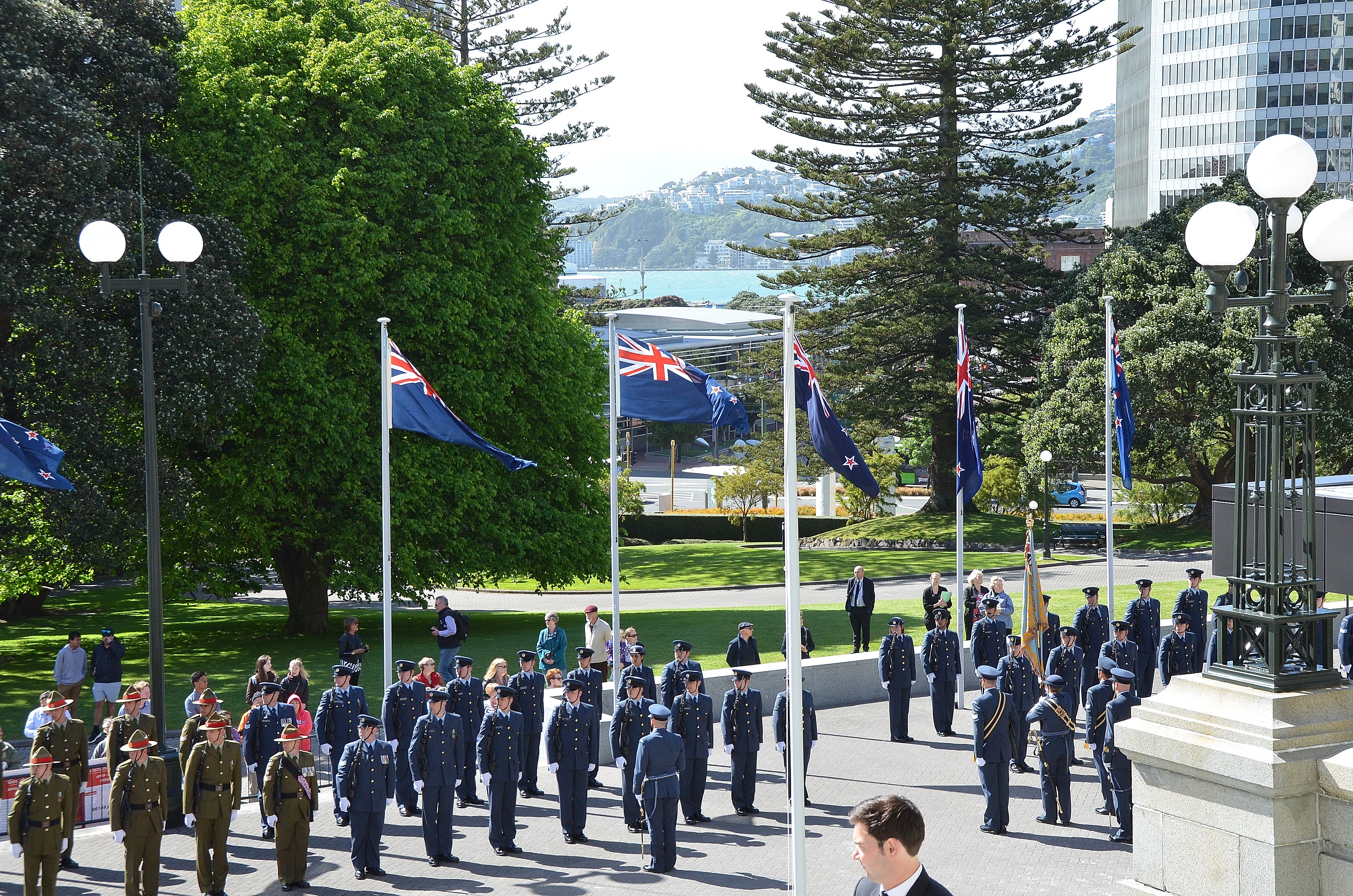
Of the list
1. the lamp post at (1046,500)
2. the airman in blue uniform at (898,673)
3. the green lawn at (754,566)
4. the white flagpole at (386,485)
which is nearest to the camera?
the white flagpole at (386,485)

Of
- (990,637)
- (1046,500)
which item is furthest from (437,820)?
(1046,500)

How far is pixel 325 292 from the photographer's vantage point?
22.6 metres

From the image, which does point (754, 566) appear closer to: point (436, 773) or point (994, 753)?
point (994, 753)

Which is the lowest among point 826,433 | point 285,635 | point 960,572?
point 285,635

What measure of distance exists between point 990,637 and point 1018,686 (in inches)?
122

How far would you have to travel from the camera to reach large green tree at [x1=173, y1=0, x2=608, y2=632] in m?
22.1

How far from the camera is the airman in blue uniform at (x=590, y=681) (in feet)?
48.2

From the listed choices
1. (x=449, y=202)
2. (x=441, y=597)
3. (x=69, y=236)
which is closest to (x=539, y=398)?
(x=449, y=202)

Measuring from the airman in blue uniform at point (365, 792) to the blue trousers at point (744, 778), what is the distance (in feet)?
12.2

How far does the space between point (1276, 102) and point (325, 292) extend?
78.6 metres

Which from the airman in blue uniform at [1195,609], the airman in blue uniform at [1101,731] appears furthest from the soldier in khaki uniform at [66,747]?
the airman in blue uniform at [1195,609]

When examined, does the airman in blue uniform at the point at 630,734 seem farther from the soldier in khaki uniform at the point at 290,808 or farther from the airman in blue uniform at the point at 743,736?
the soldier in khaki uniform at the point at 290,808

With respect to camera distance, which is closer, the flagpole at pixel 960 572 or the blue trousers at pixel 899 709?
the blue trousers at pixel 899 709

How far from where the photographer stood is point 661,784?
11.8 meters
